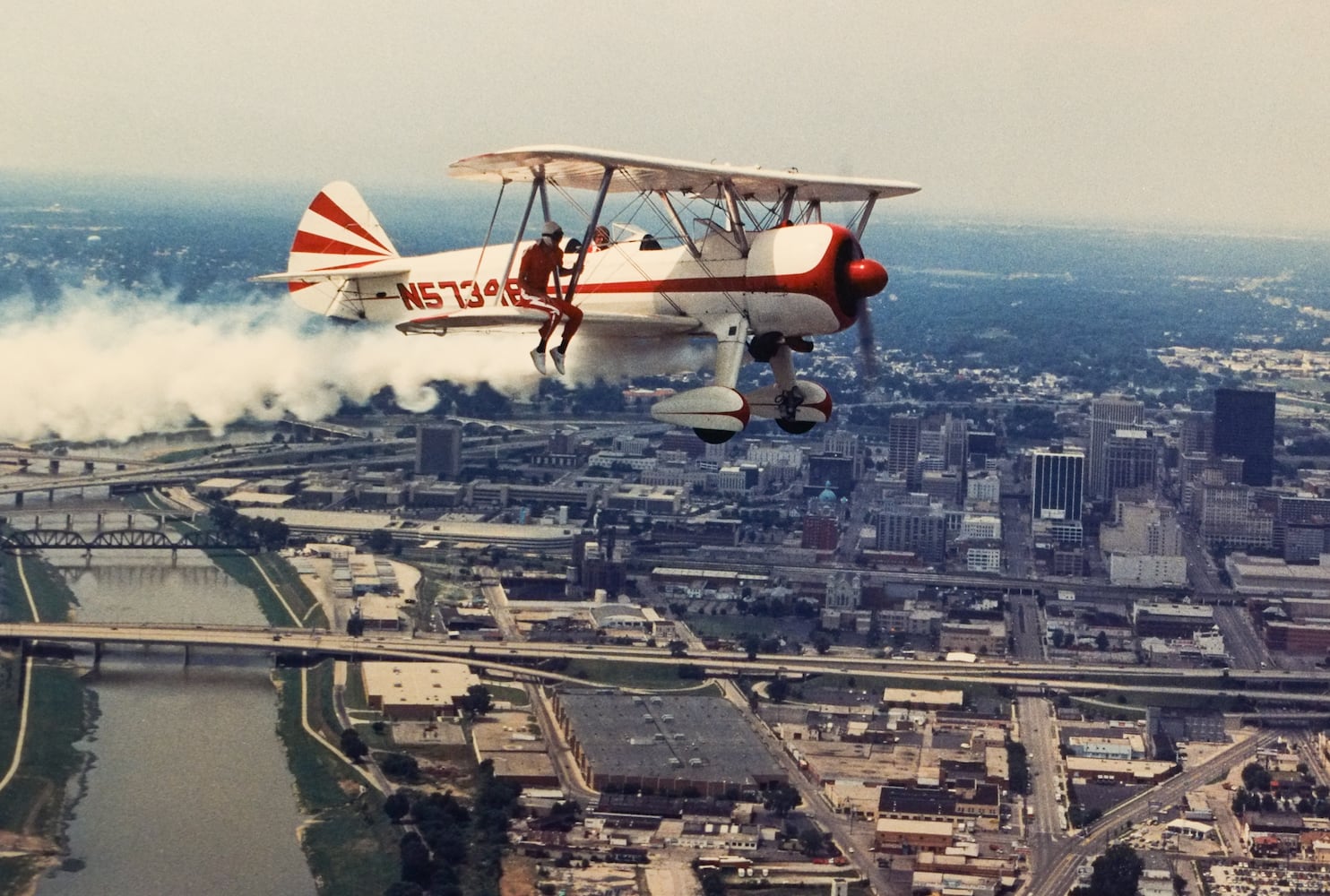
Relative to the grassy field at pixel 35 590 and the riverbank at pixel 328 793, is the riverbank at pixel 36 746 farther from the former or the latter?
the riverbank at pixel 328 793

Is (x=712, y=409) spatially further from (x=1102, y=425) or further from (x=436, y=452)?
(x=1102, y=425)

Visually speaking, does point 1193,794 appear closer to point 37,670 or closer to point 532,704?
point 532,704

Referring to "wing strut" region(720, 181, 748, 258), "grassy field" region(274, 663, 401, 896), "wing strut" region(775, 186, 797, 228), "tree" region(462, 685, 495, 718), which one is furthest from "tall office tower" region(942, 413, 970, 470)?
"wing strut" region(720, 181, 748, 258)

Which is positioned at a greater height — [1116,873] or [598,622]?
[598,622]

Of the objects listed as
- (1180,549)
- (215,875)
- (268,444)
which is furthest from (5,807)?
(1180,549)

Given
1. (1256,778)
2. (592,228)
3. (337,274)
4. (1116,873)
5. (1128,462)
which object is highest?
(592,228)

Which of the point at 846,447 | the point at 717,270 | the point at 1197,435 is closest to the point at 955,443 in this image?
the point at 846,447

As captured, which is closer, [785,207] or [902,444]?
[785,207]

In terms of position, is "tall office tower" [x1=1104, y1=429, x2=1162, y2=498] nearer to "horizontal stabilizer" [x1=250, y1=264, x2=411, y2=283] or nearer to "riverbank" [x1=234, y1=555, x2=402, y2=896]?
"riverbank" [x1=234, y1=555, x2=402, y2=896]
